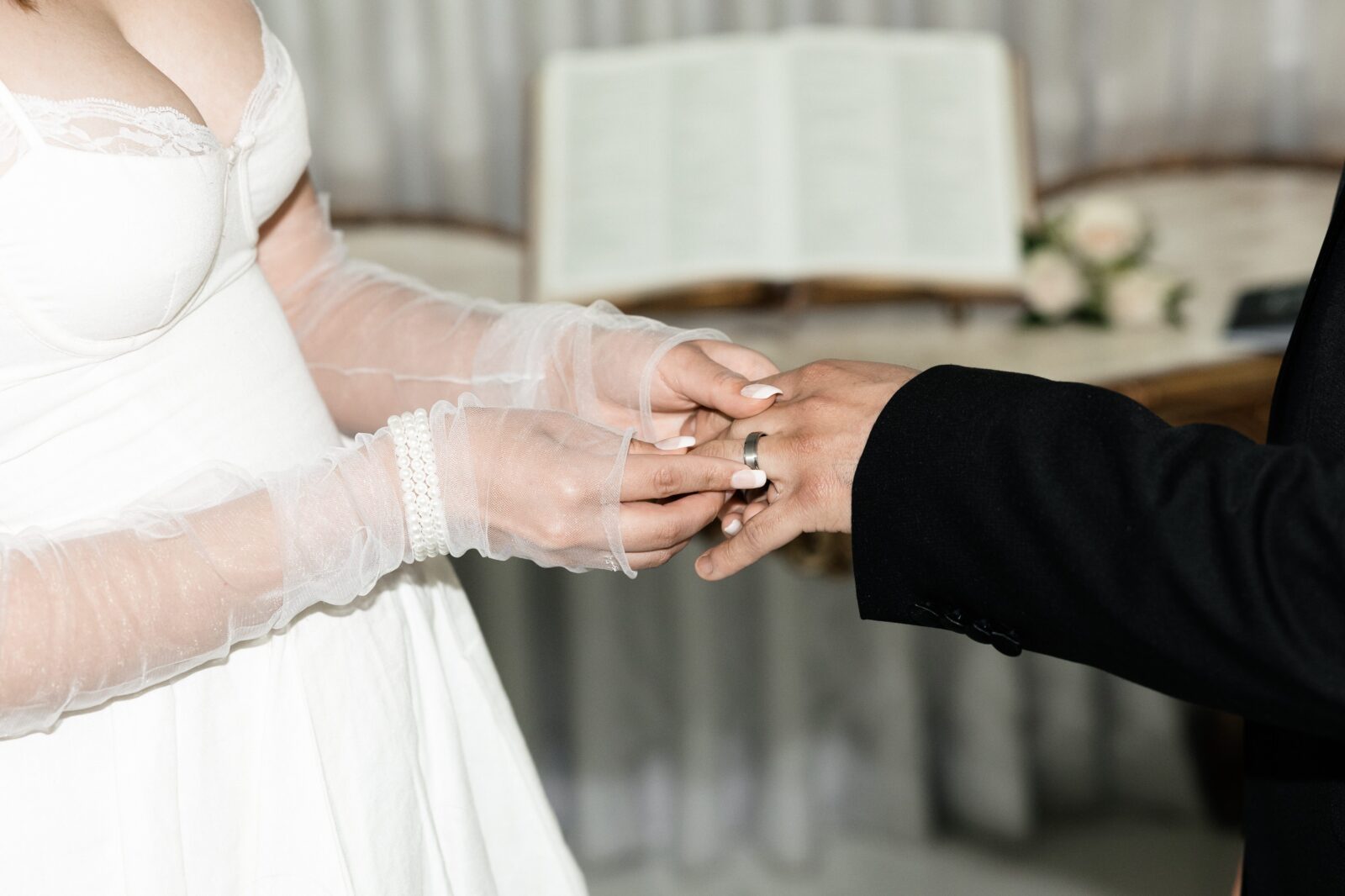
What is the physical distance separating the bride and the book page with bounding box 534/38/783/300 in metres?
1.09

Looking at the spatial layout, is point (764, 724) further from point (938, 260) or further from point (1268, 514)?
point (1268, 514)

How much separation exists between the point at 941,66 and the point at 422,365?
4.80 feet

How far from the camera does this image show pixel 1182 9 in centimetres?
257

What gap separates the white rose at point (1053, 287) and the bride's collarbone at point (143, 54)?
144 centimetres

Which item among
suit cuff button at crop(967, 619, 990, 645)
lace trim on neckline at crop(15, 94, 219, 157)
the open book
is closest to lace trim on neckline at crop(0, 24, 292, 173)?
lace trim on neckline at crop(15, 94, 219, 157)

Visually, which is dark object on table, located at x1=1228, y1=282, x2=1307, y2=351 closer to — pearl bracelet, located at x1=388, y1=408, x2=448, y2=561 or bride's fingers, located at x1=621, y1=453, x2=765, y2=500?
bride's fingers, located at x1=621, y1=453, x2=765, y2=500

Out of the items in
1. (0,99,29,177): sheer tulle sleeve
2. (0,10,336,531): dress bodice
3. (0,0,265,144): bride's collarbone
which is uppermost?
(0,0,265,144): bride's collarbone

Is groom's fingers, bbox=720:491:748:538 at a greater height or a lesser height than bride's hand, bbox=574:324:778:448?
lesser

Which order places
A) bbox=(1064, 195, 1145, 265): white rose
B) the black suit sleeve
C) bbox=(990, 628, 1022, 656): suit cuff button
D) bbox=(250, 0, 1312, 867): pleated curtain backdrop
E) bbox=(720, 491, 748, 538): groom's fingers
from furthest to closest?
1. bbox=(250, 0, 1312, 867): pleated curtain backdrop
2. bbox=(1064, 195, 1145, 265): white rose
3. bbox=(720, 491, 748, 538): groom's fingers
4. bbox=(990, 628, 1022, 656): suit cuff button
5. the black suit sleeve

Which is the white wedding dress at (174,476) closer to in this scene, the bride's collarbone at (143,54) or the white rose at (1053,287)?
the bride's collarbone at (143,54)

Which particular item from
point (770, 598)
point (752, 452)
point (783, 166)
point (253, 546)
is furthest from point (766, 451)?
point (770, 598)

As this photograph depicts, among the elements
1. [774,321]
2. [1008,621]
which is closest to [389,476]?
[1008,621]

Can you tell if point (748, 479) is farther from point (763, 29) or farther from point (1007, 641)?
point (763, 29)

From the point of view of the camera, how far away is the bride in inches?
31.1
